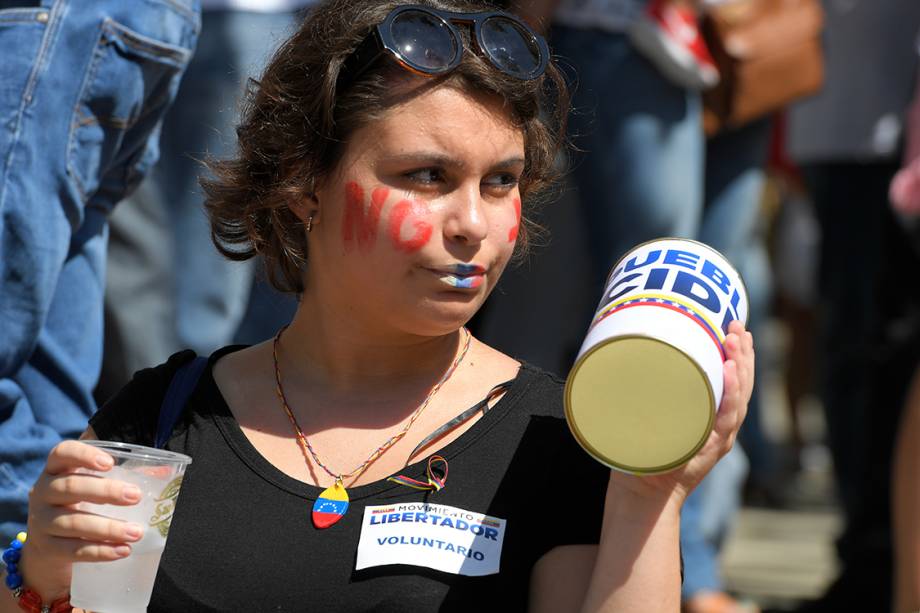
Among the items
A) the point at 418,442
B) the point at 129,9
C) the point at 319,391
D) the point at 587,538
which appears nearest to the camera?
the point at 587,538

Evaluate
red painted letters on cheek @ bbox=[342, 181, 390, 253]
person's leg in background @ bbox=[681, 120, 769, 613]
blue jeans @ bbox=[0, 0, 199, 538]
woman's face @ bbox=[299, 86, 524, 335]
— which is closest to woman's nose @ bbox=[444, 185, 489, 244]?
woman's face @ bbox=[299, 86, 524, 335]

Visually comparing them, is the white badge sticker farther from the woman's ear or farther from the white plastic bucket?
the woman's ear

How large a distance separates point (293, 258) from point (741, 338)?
2.86ft

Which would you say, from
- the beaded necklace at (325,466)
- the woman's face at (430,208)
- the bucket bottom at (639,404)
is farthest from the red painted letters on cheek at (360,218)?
the bucket bottom at (639,404)

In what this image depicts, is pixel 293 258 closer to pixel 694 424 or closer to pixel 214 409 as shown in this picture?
pixel 214 409

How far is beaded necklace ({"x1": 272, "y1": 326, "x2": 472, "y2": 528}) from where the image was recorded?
214 cm

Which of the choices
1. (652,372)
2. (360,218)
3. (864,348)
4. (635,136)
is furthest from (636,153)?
(652,372)

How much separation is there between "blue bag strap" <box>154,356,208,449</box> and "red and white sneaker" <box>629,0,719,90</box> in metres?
1.95

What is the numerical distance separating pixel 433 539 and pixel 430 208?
0.51 m

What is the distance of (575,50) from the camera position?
404cm

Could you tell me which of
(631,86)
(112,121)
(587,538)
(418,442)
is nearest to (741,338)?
(587,538)

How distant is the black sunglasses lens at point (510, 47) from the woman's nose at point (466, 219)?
0.72 ft

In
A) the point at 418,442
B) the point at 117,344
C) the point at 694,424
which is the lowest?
the point at 117,344

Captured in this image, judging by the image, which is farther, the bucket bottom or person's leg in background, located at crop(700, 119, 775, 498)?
person's leg in background, located at crop(700, 119, 775, 498)
